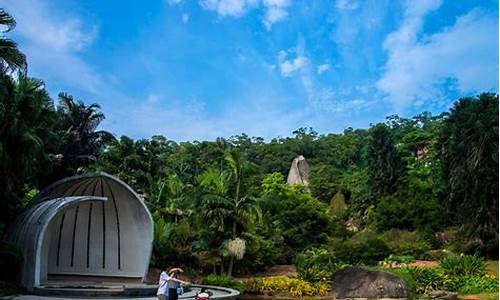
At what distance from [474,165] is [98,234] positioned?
54.3 ft

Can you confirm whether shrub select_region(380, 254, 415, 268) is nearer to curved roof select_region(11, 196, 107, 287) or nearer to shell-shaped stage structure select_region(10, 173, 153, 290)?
shell-shaped stage structure select_region(10, 173, 153, 290)

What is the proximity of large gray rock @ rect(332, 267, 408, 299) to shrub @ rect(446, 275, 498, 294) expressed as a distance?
254cm

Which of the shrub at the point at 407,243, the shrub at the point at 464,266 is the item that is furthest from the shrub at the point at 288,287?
the shrub at the point at 407,243

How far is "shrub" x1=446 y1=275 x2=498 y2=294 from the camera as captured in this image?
20.3m

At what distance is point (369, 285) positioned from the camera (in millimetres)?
19562

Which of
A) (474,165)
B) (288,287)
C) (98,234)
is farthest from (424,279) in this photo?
(98,234)

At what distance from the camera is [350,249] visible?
26.8 m

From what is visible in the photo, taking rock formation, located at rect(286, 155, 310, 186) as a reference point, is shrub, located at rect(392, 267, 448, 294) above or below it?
below

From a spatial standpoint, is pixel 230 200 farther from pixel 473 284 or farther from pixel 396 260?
pixel 473 284

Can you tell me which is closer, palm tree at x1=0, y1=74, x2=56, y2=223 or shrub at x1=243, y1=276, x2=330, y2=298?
palm tree at x1=0, y1=74, x2=56, y2=223

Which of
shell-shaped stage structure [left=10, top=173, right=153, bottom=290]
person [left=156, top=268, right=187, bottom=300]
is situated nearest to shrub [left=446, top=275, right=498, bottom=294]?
shell-shaped stage structure [left=10, top=173, right=153, bottom=290]

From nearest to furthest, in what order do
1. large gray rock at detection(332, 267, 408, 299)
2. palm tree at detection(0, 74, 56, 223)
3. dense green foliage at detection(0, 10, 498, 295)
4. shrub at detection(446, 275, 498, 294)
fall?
palm tree at detection(0, 74, 56, 223), dense green foliage at detection(0, 10, 498, 295), large gray rock at detection(332, 267, 408, 299), shrub at detection(446, 275, 498, 294)

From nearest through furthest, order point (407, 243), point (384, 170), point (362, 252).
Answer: point (362, 252) → point (407, 243) → point (384, 170)

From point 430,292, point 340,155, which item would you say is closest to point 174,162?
point 340,155
